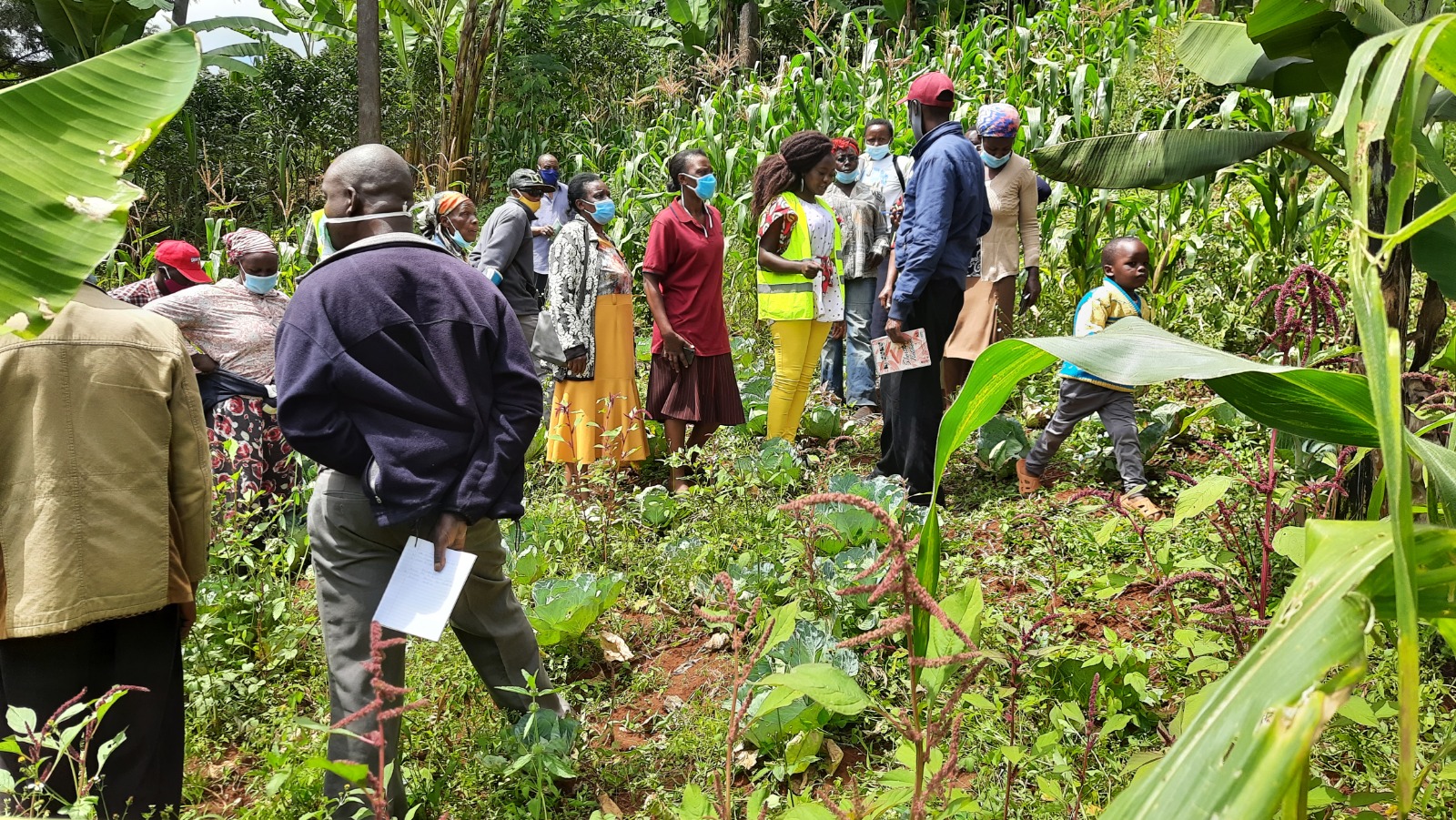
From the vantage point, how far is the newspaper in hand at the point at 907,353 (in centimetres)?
469

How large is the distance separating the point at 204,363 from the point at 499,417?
2.65 meters

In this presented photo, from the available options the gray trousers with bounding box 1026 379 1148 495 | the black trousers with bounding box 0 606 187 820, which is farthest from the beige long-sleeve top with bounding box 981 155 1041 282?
the black trousers with bounding box 0 606 187 820

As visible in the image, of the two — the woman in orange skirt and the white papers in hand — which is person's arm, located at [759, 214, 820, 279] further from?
the white papers in hand

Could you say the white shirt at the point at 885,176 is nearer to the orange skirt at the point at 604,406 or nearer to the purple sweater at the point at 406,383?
the orange skirt at the point at 604,406

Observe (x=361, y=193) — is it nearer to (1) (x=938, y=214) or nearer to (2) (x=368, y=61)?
(1) (x=938, y=214)

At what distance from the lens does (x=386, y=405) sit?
2562mm

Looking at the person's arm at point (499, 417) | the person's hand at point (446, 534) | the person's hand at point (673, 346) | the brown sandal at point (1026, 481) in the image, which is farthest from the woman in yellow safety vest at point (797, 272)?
the person's hand at point (446, 534)

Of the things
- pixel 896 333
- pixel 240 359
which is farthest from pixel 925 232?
pixel 240 359

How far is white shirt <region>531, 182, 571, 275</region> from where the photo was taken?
7.13 metres

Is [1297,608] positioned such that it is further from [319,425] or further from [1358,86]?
[319,425]

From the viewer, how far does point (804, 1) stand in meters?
16.0

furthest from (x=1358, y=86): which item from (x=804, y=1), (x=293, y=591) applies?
(x=804, y=1)

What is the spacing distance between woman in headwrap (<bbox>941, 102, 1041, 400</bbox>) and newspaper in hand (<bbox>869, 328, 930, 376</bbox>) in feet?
2.72

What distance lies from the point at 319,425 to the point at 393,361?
223 mm
